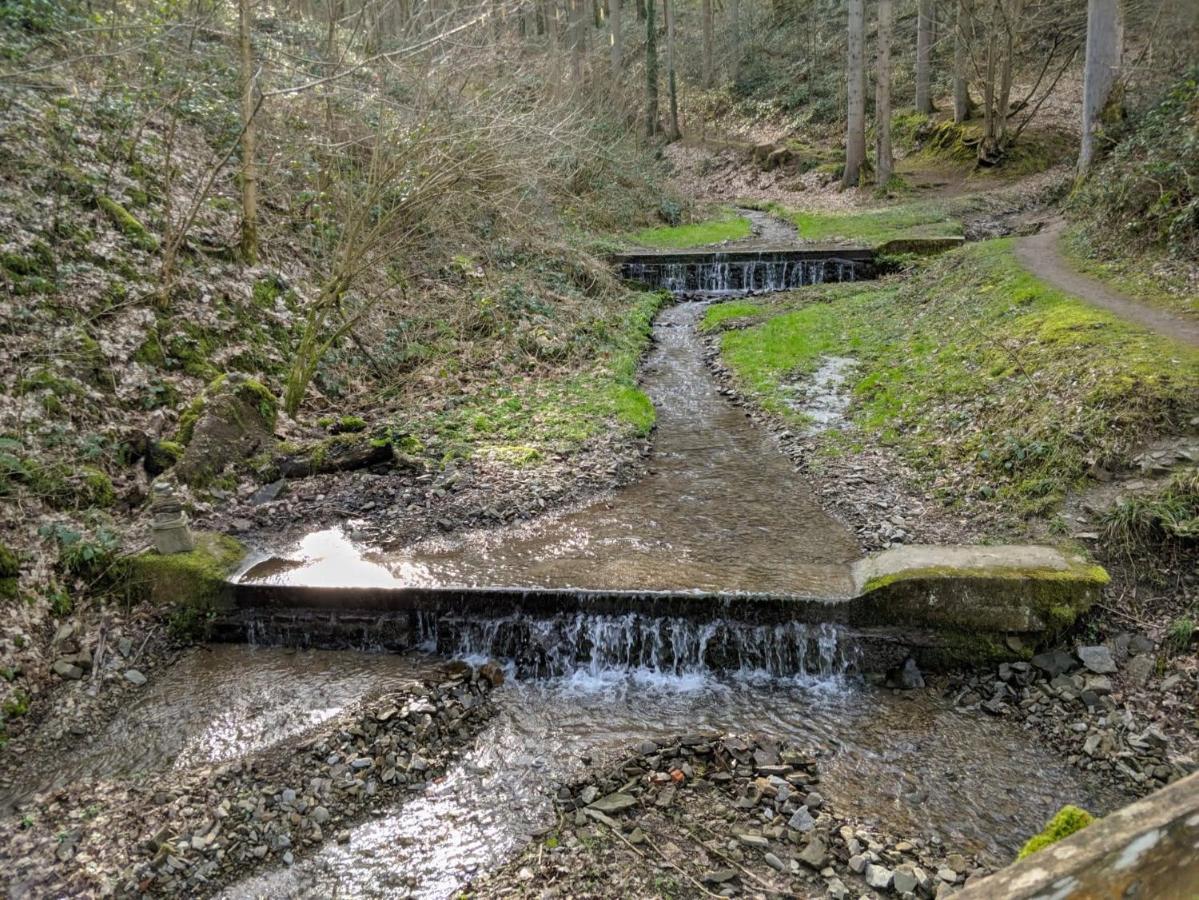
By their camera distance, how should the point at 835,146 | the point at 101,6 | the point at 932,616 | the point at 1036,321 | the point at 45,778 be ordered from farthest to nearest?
the point at 835,146 < the point at 101,6 < the point at 1036,321 < the point at 932,616 < the point at 45,778

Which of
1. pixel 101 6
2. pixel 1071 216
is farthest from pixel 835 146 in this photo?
pixel 101 6

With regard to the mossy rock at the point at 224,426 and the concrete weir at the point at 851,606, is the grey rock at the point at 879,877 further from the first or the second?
the mossy rock at the point at 224,426

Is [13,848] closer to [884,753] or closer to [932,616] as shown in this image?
[884,753]

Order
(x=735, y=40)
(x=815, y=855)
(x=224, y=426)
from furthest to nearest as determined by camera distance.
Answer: (x=735, y=40)
(x=224, y=426)
(x=815, y=855)

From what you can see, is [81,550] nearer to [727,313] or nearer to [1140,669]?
[1140,669]

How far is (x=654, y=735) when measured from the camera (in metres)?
5.25

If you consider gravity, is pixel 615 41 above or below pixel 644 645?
above

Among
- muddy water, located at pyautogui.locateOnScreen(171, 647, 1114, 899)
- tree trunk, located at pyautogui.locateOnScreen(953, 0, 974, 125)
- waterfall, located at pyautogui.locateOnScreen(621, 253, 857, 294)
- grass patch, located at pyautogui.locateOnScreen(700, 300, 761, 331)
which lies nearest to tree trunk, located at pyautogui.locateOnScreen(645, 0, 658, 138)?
tree trunk, located at pyautogui.locateOnScreen(953, 0, 974, 125)

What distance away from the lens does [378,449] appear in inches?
345

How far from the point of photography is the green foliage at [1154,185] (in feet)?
31.6

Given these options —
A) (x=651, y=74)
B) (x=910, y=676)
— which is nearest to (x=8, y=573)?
(x=910, y=676)

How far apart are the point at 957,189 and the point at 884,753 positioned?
20.2 metres

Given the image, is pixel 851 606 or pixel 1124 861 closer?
pixel 1124 861

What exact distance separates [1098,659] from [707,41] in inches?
1304
